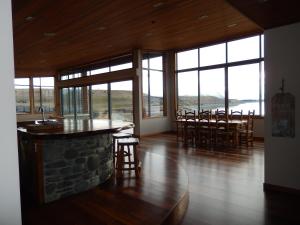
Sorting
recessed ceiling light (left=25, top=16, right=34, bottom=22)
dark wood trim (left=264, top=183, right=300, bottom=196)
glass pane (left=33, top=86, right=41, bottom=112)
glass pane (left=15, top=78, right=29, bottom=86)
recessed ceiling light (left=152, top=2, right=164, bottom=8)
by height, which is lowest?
dark wood trim (left=264, top=183, right=300, bottom=196)

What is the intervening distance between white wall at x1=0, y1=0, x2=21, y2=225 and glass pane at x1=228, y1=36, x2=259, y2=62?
764 cm

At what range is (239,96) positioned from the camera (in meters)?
7.80

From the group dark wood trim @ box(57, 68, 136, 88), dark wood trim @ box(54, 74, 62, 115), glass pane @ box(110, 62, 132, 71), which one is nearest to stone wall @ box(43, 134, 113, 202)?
dark wood trim @ box(57, 68, 136, 88)

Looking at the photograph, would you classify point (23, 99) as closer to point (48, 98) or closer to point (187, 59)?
point (48, 98)

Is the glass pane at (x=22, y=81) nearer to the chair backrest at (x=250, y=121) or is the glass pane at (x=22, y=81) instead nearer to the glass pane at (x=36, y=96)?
the glass pane at (x=36, y=96)

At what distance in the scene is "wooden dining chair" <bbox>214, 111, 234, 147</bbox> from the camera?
6.49m

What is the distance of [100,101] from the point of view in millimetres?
10703

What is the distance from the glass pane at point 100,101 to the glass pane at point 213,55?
4.32 metres

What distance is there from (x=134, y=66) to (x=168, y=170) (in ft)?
17.1

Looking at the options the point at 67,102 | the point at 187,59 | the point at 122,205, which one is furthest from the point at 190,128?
the point at 67,102

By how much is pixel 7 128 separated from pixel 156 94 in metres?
8.62

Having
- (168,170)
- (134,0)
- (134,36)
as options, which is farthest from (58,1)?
(168,170)

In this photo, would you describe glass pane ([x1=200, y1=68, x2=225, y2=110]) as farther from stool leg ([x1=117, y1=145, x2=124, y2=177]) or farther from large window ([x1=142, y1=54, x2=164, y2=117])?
stool leg ([x1=117, y1=145, x2=124, y2=177])

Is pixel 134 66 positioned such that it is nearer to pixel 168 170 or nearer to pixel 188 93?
pixel 188 93
